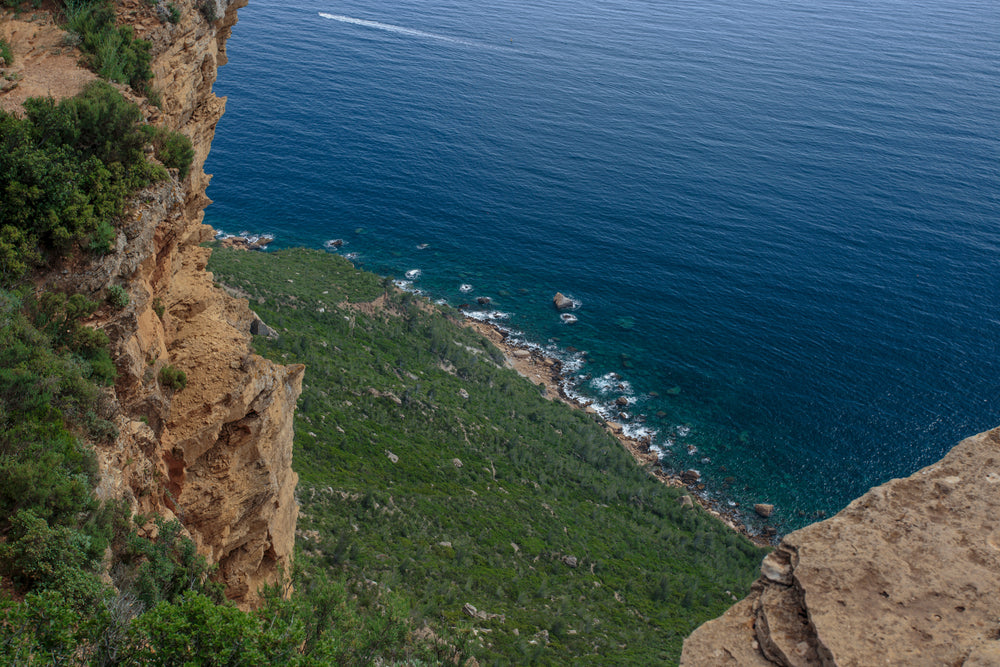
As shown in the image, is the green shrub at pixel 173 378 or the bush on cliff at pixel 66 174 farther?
the green shrub at pixel 173 378

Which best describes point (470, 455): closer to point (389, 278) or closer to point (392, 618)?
point (392, 618)

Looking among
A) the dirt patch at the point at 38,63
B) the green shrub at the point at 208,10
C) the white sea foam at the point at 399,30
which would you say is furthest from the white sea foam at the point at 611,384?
the white sea foam at the point at 399,30

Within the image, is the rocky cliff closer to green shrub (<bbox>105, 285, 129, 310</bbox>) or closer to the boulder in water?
green shrub (<bbox>105, 285, 129, 310</bbox>)

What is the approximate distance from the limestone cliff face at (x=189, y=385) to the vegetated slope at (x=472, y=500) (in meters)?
6.76

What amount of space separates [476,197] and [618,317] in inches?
1393

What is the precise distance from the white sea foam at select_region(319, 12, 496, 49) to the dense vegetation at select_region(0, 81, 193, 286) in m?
162

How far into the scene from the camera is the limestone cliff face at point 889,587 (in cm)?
1020

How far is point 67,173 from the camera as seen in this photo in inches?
715

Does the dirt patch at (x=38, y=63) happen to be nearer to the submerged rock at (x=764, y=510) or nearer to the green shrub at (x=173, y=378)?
the green shrub at (x=173, y=378)

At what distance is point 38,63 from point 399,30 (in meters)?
168

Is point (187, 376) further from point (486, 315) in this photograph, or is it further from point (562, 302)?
point (562, 302)

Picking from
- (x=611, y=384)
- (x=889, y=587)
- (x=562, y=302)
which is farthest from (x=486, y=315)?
(x=889, y=587)

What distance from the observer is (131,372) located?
18.1 m

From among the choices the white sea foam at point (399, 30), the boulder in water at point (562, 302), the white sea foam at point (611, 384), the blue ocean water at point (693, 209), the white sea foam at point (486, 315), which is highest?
the white sea foam at point (399, 30)
